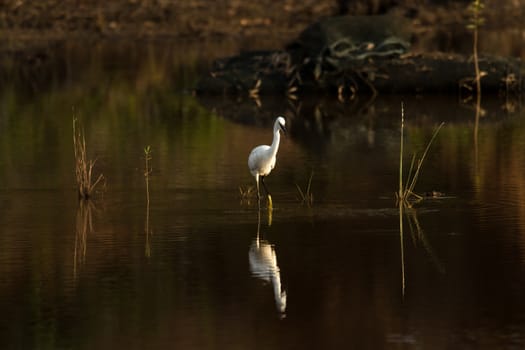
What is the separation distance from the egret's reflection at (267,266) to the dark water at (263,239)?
0.09ft

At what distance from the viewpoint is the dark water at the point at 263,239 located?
1166 centimetres

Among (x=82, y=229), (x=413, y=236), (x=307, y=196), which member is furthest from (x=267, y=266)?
(x=307, y=196)

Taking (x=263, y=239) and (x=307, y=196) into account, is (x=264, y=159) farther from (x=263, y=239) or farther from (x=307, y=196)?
(x=263, y=239)

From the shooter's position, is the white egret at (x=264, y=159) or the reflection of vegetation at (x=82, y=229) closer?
the reflection of vegetation at (x=82, y=229)

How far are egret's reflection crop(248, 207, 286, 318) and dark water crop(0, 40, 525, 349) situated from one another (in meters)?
0.03

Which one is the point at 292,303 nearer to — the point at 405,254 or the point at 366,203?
the point at 405,254

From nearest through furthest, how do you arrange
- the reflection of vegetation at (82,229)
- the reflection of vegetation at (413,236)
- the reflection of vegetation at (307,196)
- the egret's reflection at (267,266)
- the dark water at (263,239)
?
the dark water at (263,239)
the egret's reflection at (267,266)
the reflection of vegetation at (413,236)
the reflection of vegetation at (82,229)
the reflection of vegetation at (307,196)

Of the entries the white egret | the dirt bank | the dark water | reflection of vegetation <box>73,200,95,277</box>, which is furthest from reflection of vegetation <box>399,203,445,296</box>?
the dirt bank

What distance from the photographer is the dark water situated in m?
11.7

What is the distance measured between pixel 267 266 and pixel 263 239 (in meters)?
1.40

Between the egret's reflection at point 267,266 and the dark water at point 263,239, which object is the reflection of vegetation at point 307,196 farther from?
the egret's reflection at point 267,266

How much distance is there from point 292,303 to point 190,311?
845 millimetres

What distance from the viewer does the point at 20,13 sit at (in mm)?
49438

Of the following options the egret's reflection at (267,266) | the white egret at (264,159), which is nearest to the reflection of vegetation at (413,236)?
the egret's reflection at (267,266)
